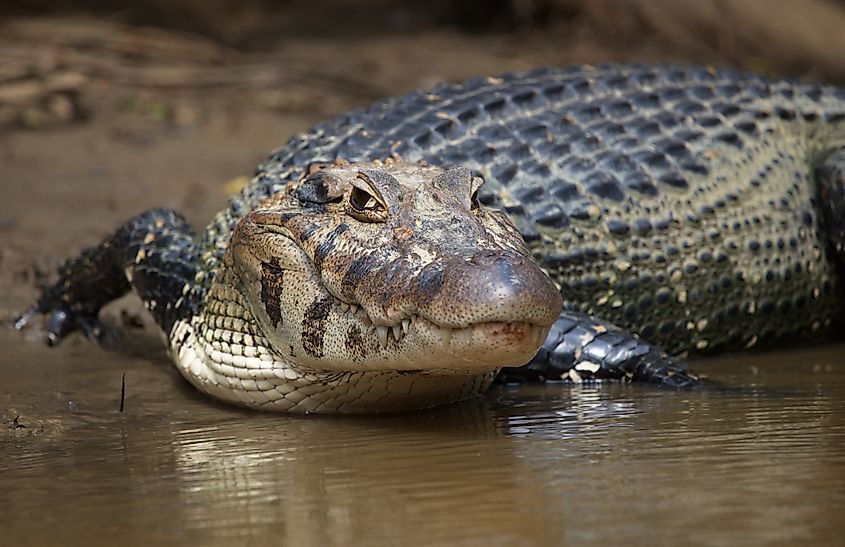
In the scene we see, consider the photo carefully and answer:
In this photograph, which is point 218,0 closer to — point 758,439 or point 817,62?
point 817,62

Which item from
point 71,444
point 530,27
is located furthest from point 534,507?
point 530,27

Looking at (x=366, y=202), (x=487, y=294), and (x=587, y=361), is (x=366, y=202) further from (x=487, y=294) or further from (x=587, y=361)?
(x=587, y=361)

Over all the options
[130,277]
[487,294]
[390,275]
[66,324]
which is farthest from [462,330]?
[66,324]

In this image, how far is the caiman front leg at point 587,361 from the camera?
14.1ft

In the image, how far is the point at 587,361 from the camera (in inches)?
170

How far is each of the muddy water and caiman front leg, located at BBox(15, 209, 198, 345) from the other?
0.37m

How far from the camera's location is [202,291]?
426 centimetres

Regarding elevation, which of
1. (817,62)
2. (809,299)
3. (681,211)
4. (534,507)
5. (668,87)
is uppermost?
(817,62)

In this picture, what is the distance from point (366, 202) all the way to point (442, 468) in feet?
2.83

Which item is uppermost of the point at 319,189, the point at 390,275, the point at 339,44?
the point at 339,44

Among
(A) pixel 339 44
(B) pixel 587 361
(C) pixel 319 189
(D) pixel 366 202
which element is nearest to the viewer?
(D) pixel 366 202

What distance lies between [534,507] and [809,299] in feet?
9.26

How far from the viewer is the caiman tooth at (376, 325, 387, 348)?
10.8 feet

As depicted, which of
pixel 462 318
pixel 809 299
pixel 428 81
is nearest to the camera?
pixel 462 318
